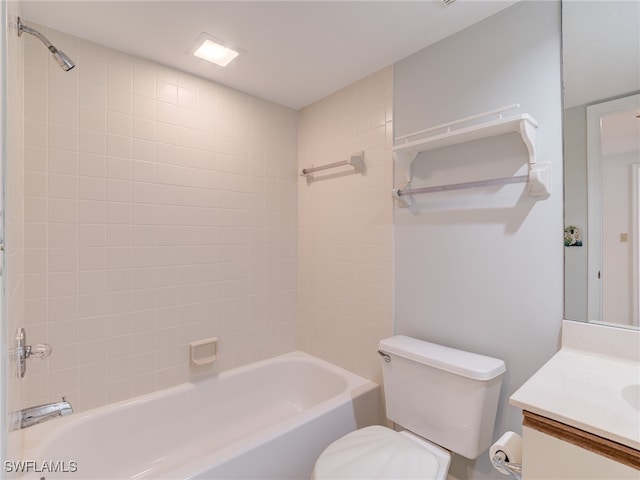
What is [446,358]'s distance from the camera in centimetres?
138

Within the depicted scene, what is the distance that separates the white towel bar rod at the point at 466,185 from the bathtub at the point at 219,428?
111 centimetres

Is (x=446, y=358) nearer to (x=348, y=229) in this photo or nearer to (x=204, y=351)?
(x=348, y=229)

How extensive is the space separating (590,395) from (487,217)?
2.56 ft

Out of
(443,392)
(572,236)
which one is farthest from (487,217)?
(443,392)

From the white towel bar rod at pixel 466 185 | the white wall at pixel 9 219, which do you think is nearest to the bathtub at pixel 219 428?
the white wall at pixel 9 219

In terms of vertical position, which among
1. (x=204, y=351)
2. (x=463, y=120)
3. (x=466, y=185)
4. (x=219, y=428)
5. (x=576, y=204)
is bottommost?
(x=219, y=428)

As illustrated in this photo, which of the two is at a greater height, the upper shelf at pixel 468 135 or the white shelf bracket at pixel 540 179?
the upper shelf at pixel 468 135

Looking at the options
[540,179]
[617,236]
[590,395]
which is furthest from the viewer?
[540,179]

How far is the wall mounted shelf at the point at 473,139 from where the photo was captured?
1241 millimetres

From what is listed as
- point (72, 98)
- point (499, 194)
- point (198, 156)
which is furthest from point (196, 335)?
point (499, 194)

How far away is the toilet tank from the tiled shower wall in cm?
102

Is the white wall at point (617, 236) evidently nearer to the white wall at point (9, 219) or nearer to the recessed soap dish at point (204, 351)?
the white wall at point (9, 219)

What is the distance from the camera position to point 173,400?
5.87 ft

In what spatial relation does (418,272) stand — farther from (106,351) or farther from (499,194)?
(106,351)
